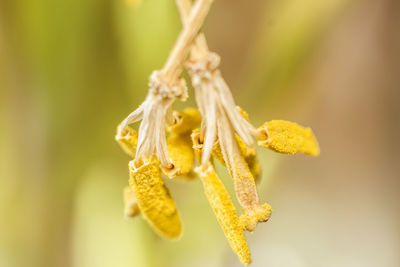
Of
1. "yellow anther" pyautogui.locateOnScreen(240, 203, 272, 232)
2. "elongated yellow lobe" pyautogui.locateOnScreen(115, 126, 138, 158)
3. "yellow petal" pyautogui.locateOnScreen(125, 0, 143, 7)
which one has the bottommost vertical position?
"yellow anther" pyautogui.locateOnScreen(240, 203, 272, 232)

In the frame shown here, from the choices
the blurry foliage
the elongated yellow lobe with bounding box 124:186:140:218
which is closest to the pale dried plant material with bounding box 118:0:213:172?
the elongated yellow lobe with bounding box 124:186:140:218

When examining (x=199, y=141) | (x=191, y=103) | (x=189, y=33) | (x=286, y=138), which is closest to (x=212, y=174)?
(x=199, y=141)

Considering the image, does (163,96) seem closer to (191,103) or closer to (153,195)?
(153,195)

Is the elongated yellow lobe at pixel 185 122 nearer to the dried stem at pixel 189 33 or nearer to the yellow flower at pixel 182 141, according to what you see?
the yellow flower at pixel 182 141

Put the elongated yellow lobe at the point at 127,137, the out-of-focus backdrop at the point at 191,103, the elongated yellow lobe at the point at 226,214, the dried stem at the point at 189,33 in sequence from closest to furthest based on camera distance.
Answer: the dried stem at the point at 189,33
the elongated yellow lobe at the point at 226,214
the elongated yellow lobe at the point at 127,137
the out-of-focus backdrop at the point at 191,103

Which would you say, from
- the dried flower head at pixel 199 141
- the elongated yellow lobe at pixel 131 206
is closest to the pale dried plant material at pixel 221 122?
the dried flower head at pixel 199 141

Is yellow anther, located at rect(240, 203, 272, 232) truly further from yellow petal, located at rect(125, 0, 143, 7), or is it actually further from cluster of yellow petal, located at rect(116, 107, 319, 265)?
yellow petal, located at rect(125, 0, 143, 7)
